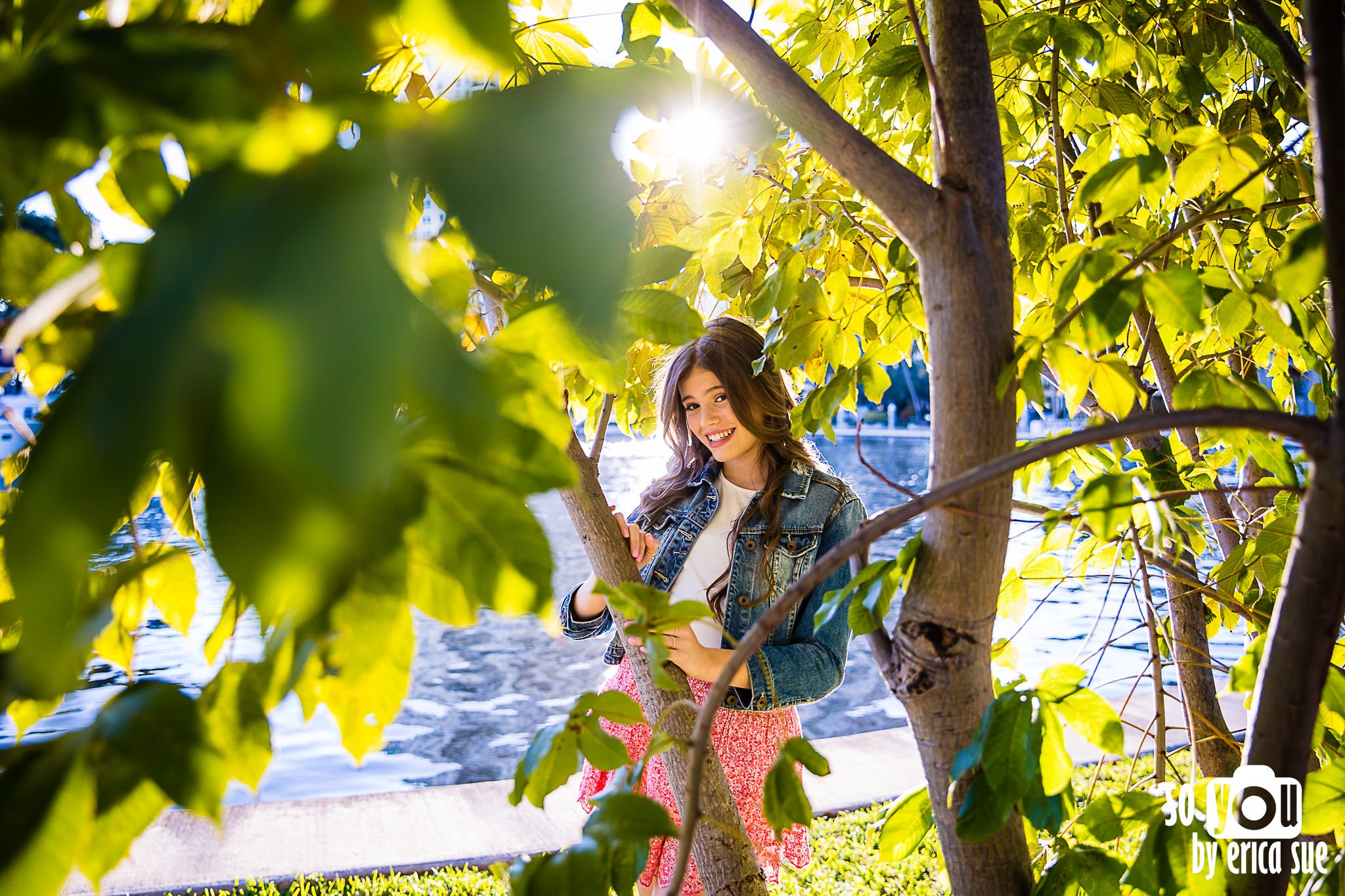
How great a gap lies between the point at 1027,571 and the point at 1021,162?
47.8 inches

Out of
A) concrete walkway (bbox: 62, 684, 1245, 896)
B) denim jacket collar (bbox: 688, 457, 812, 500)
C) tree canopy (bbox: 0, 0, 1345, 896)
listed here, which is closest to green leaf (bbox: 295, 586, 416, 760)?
tree canopy (bbox: 0, 0, 1345, 896)

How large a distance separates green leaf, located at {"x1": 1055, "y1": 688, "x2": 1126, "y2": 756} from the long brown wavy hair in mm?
1540

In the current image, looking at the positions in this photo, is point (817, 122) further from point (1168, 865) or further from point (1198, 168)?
point (1168, 865)

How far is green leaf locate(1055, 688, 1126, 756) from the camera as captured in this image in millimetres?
1005

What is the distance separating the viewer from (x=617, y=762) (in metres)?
0.88

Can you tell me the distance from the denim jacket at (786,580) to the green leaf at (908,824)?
0.95 metres

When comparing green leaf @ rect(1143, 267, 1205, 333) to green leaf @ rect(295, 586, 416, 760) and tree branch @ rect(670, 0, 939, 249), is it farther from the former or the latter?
green leaf @ rect(295, 586, 416, 760)

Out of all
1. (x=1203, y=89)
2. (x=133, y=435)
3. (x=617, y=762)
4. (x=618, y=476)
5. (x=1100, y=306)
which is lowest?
(x=617, y=762)

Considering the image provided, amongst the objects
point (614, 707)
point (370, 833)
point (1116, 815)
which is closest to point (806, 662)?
point (1116, 815)

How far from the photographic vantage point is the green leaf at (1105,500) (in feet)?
2.87

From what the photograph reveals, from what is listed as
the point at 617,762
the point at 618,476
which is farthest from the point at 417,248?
the point at 618,476

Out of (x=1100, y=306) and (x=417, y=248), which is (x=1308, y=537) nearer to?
(x=1100, y=306)

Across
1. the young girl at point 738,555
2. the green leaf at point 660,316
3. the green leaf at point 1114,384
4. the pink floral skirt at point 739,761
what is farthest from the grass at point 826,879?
the green leaf at point 660,316

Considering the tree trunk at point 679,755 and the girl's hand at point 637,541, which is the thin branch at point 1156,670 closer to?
the tree trunk at point 679,755
